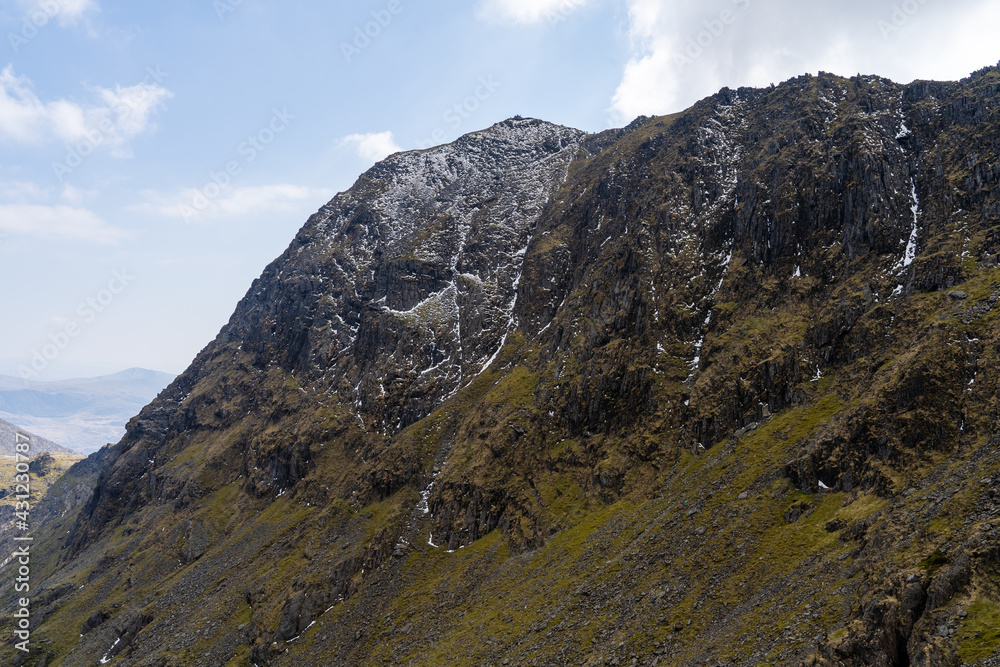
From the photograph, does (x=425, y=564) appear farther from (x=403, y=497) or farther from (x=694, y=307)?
(x=694, y=307)

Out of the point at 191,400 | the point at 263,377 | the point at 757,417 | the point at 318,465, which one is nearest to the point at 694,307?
the point at 757,417

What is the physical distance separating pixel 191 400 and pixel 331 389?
74959mm

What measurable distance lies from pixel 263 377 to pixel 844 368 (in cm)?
16535

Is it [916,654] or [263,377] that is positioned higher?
[263,377]

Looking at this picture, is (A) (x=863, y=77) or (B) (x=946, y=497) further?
(A) (x=863, y=77)

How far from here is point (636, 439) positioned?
8469cm

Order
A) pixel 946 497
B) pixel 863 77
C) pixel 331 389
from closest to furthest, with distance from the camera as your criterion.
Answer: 1. pixel 946 497
2. pixel 863 77
3. pixel 331 389

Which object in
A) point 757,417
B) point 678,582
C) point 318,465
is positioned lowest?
point 678,582

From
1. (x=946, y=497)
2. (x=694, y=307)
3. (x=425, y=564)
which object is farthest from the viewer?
(x=694, y=307)

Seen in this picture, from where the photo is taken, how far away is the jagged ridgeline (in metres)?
46.8

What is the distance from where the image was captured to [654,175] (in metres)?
133

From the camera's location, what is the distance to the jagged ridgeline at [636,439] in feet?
154

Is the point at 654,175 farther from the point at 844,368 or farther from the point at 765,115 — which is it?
the point at 844,368

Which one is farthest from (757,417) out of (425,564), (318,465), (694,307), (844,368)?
(318,465)
